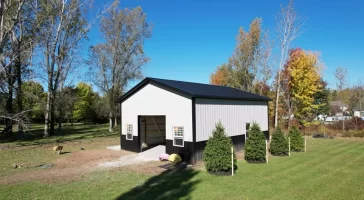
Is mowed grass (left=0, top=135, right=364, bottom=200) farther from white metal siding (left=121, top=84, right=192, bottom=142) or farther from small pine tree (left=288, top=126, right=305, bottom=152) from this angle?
small pine tree (left=288, top=126, right=305, bottom=152)

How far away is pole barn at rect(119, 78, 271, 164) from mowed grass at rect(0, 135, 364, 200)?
8.46ft

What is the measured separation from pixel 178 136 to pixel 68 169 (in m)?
5.49

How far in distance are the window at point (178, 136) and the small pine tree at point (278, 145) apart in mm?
5398

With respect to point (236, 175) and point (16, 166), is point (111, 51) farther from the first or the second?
point (236, 175)

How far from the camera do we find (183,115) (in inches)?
508

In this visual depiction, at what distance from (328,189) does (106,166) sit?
917cm

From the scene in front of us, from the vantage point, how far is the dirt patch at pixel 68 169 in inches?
379

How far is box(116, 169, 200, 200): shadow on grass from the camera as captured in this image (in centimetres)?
742

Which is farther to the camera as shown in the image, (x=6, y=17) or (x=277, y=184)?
(x=6, y=17)

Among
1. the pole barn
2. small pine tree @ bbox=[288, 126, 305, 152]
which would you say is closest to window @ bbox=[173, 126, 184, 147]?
the pole barn

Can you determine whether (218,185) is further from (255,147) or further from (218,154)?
(255,147)

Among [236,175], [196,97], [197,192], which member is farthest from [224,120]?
[197,192]

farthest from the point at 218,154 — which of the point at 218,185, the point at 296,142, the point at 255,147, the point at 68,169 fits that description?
the point at 296,142

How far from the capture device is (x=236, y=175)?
975 centimetres
